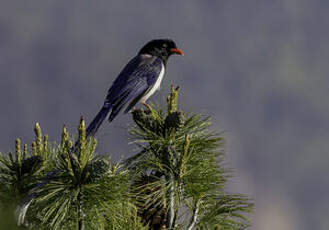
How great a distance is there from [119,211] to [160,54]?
205 inches

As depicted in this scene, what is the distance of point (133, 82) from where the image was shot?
288 inches

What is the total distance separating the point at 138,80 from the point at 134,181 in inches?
136

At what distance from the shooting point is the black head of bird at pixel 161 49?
848cm

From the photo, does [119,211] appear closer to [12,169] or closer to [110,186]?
[110,186]

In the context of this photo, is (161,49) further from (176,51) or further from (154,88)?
(154,88)

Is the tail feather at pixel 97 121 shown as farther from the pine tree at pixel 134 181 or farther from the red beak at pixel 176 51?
the red beak at pixel 176 51

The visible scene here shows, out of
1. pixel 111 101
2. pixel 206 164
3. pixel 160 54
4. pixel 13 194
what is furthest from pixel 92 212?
pixel 160 54

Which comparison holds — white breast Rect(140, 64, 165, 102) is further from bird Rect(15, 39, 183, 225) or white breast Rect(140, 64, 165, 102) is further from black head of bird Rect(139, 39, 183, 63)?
black head of bird Rect(139, 39, 183, 63)

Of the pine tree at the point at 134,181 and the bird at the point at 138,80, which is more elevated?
the bird at the point at 138,80

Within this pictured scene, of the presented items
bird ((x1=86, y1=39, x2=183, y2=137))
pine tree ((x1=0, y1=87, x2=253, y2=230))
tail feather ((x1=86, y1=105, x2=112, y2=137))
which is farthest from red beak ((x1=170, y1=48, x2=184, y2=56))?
pine tree ((x1=0, y1=87, x2=253, y2=230))

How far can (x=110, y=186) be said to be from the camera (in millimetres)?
3484

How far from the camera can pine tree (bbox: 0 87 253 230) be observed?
3402mm

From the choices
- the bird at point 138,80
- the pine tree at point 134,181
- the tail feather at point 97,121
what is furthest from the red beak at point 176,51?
the pine tree at point 134,181

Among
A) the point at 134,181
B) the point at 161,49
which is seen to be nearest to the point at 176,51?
the point at 161,49
